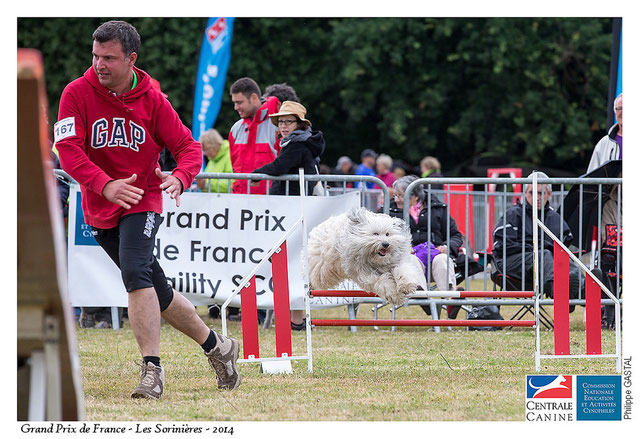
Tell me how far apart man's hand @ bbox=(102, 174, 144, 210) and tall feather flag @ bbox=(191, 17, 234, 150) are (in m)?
9.85

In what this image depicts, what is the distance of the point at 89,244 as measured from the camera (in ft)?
24.6

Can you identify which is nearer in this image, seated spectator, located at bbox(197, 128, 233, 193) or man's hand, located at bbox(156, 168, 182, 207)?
man's hand, located at bbox(156, 168, 182, 207)

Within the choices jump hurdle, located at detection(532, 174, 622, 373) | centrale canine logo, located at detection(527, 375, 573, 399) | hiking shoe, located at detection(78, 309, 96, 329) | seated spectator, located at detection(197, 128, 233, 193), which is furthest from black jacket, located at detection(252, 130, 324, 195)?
centrale canine logo, located at detection(527, 375, 573, 399)

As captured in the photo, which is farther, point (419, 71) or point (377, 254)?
point (419, 71)

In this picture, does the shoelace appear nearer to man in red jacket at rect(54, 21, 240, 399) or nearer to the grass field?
man in red jacket at rect(54, 21, 240, 399)

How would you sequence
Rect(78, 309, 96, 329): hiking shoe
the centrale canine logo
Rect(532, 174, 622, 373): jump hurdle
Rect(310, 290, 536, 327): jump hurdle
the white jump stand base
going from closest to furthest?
the centrale canine logo, Rect(532, 174, 622, 373): jump hurdle, the white jump stand base, Rect(310, 290, 536, 327): jump hurdle, Rect(78, 309, 96, 329): hiking shoe

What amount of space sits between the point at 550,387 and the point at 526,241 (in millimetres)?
4171

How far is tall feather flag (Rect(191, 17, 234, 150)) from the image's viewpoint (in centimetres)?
1407

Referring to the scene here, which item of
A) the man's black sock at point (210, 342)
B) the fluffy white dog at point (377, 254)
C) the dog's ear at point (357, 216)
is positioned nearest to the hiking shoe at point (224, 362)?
the man's black sock at point (210, 342)

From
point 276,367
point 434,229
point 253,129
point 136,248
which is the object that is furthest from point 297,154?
point 136,248

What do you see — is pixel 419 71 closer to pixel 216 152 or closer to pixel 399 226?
pixel 216 152

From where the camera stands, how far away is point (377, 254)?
18.9 ft

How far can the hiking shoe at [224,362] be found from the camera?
15.6 feet
